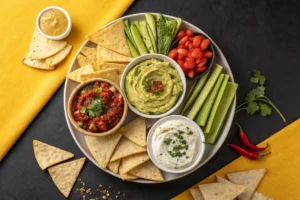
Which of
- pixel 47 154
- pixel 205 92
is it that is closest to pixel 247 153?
pixel 205 92

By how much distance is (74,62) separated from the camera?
4879mm

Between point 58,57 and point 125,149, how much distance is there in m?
Result: 1.36

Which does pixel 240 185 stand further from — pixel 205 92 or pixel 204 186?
pixel 205 92

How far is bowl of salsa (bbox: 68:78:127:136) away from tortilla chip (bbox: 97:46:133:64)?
353 mm

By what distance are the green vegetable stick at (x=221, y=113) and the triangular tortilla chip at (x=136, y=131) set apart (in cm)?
72

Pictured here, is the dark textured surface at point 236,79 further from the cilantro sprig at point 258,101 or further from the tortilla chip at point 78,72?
the tortilla chip at point 78,72

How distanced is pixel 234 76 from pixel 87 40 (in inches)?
69.9

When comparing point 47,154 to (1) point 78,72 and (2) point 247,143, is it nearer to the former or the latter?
(1) point 78,72

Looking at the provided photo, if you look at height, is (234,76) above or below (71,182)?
above

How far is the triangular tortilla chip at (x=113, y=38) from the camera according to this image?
4836 millimetres

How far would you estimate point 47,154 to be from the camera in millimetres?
5031

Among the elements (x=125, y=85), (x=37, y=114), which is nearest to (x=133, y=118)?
(x=125, y=85)

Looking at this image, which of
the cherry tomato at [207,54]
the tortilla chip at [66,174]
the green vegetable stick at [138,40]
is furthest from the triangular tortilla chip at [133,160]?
the cherry tomato at [207,54]

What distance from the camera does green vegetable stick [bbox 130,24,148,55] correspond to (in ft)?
15.9
